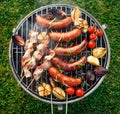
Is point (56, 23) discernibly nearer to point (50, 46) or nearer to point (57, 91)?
point (50, 46)

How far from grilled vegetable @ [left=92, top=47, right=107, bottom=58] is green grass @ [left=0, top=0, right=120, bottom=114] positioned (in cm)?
147

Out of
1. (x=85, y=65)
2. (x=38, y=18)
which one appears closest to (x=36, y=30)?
(x=38, y=18)

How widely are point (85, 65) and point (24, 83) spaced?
3.50ft

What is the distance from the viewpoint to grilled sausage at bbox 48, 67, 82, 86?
5.75m

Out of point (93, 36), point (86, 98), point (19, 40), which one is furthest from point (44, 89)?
point (86, 98)

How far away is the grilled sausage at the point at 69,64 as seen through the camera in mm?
5730

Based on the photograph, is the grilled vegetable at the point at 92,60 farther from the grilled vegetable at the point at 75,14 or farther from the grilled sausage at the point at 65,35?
the grilled vegetable at the point at 75,14

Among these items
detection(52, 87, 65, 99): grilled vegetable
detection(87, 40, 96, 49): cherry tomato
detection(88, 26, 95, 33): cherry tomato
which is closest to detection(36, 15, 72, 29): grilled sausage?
detection(88, 26, 95, 33): cherry tomato

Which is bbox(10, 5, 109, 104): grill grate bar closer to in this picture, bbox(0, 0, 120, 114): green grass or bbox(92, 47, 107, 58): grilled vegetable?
bbox(92, 47, 107, 58): grilled vegetable

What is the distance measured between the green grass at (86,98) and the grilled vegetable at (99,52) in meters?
1.47

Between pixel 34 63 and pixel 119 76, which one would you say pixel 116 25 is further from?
pixel 34 63

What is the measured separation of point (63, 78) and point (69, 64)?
0.24 m

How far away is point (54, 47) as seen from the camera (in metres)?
5.91

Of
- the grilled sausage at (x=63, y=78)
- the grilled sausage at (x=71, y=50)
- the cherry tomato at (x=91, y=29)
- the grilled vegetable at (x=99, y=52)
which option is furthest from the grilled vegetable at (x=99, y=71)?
the cherry tomato at (x=91, y=29)
